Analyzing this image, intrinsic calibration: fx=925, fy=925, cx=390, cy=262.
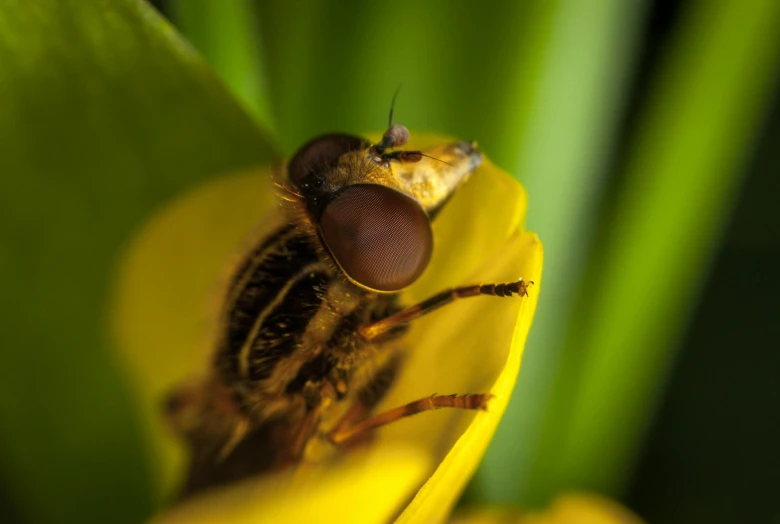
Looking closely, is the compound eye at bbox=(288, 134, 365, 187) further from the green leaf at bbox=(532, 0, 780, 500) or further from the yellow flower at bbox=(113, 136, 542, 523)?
the green leaf at bbox=(532, 0, 780, 500)

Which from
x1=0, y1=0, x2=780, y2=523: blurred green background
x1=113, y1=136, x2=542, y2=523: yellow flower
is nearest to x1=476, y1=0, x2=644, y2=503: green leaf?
x1=0, y1=0, x2=780, y2=523: blurred green background

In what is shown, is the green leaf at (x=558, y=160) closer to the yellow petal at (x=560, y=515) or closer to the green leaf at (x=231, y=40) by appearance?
the yellow petal at (x=560, y=515)

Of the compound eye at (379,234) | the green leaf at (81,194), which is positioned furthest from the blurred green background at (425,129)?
the compound eye at (379,234)

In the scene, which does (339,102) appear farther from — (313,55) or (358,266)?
(358,266)

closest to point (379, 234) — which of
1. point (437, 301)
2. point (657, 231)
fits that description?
point (437, 301)

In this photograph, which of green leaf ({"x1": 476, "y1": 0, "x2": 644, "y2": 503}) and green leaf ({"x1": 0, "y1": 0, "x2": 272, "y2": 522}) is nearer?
green leaf ({"x1": 0, "y1": 0, "x2": 272, "y2": 522})

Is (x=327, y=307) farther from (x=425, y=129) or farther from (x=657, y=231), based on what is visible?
(x=657, y=231)

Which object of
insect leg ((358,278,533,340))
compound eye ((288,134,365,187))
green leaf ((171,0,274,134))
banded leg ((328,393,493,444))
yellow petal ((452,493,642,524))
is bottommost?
yellow petal ((452,493,642,524))

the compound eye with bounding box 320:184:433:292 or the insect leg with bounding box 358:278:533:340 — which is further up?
the compound eye with bounding box 320:184:433:292

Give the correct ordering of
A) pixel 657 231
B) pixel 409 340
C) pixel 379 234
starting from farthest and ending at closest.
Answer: pixel 657 231 < pixel 409 340 < pixel 379 234
